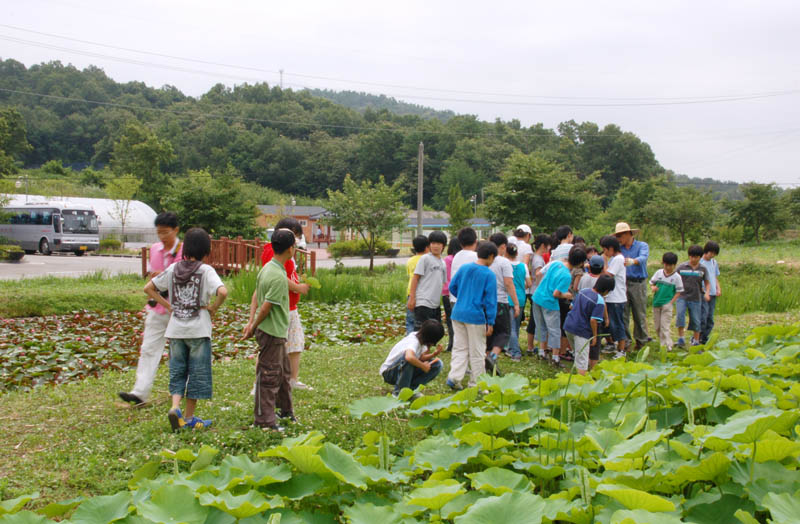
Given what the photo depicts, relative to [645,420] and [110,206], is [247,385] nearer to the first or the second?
[645,420]

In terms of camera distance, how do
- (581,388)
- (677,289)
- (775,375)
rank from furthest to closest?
(677,289) → (775,375) → (581,388)

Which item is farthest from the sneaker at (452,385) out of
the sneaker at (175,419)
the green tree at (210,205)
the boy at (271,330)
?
the green tree at (210,205)

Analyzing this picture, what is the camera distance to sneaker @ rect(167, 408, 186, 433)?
4.54 metres

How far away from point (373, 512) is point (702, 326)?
806 centimetres

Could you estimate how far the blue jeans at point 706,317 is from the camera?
877cm

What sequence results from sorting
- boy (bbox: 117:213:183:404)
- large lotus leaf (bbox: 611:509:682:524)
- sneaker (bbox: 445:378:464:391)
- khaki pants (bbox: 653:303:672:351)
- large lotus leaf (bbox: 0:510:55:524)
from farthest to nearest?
khaki pants (bbox: 653:303:672:351)
sneaker (bbox: 445:378:464:391)
boy (bbox: 117:213:183:404)
large lotus leaf (bbox: 0:510:55:524)
large lotus leaf (bbox: 611:509:682:524)

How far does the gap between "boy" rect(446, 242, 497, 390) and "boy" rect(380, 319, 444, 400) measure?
0.70 metres

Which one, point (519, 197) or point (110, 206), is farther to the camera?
point (110, 206)

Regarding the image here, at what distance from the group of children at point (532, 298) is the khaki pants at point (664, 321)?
13 mm

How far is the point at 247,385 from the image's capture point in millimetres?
6289

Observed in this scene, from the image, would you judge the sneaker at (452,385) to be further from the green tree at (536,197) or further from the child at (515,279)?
the green tree at (536,197)

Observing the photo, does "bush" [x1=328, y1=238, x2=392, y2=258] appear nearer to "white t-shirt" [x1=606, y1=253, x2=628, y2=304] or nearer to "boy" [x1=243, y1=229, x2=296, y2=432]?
"white t-shirt" [x1=606, y1=253, x2=628, y2=304]

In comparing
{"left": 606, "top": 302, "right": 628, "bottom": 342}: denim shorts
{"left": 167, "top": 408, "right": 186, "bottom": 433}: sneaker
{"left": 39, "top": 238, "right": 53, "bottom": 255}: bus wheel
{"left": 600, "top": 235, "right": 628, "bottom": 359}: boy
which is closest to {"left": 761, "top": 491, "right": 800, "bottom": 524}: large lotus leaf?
{"left": 167, "top": 408, "right": 186, "bottom": 433}: sneaker

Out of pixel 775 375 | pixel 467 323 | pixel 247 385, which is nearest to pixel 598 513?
pixel 775 375
